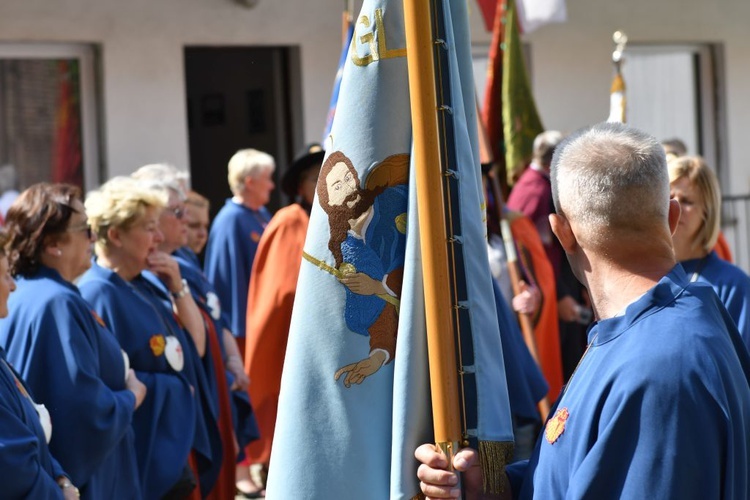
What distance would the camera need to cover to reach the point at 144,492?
450 centimetres

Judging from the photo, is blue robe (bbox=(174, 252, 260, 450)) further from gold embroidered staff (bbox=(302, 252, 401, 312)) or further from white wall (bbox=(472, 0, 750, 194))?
white wall (bbox=(472, 0, 750, 194))

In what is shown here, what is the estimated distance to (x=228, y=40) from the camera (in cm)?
956

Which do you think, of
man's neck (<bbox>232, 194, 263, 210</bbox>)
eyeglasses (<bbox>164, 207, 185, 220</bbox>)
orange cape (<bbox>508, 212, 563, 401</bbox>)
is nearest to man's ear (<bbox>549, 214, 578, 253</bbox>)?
eyeglasses (<bbox>164, 207, 185, 220</bbox>)

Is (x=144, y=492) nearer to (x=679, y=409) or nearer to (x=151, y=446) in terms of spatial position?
(x=151, y=446)

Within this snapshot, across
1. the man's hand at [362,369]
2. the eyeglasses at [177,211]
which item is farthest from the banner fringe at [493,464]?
the eyeglasses at [177,211]

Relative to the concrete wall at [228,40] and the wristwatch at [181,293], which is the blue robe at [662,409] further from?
the concrete wall at [228,40]

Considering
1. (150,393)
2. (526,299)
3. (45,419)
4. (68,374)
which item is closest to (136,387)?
(150,393)

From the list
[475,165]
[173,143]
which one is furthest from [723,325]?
[173,143]

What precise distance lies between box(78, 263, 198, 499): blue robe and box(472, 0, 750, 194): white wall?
22.8 feet

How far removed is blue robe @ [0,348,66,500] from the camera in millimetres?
3348

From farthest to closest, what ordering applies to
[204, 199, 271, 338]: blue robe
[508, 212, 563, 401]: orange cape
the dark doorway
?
the dark doorway → [204, 199, 271, 338]: blue robe → [508, 212, 563, 401]: orange cape

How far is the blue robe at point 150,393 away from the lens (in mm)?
4535

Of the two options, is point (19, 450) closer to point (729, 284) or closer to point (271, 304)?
point (729, 284)

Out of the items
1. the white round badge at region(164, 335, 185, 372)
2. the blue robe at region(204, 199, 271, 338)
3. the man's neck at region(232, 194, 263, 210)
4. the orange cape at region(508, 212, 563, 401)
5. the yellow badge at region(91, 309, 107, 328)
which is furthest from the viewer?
the man's neck at region(232, 194, 263, 210)
